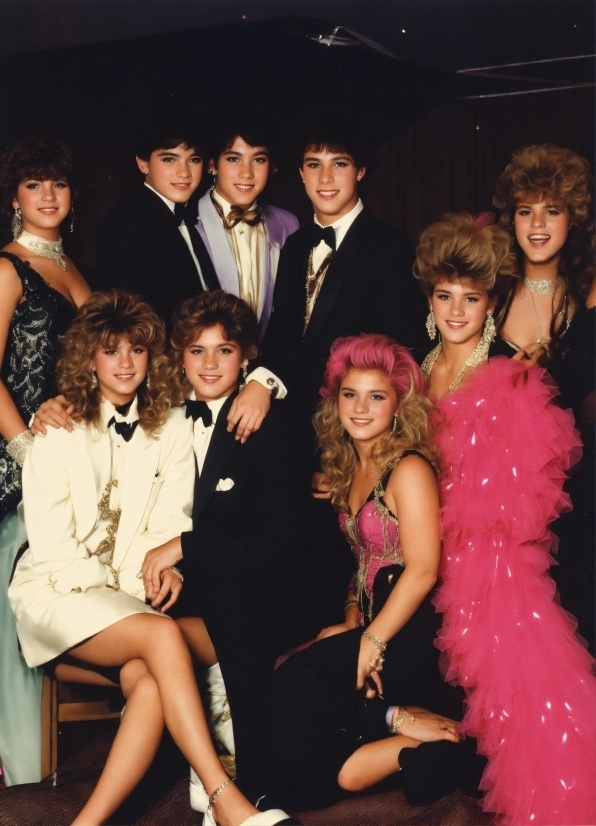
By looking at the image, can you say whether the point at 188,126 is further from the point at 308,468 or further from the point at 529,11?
the point at 529,11

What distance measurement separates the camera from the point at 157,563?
3.08 meters

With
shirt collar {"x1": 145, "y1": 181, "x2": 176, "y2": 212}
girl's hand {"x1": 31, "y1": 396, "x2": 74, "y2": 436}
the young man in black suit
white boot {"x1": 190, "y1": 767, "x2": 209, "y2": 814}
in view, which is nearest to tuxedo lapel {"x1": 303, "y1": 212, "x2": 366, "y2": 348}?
the young man in black suit

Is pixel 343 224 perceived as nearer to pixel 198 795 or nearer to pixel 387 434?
pixel 387 434

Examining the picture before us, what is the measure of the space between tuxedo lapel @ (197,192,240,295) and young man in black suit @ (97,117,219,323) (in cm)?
6

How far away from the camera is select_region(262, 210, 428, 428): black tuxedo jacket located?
3.47 meters

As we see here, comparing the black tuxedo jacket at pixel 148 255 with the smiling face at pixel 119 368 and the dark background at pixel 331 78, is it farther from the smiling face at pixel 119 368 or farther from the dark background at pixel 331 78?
the smiling face at pixel 119 368

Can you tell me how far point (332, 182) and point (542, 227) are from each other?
79 cm

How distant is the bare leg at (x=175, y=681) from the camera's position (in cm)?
272

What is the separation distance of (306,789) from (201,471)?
1.08 meters

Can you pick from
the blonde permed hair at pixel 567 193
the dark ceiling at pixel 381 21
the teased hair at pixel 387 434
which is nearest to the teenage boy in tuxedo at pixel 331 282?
the teased hair at pixel 387 434

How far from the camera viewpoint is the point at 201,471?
3.23 m

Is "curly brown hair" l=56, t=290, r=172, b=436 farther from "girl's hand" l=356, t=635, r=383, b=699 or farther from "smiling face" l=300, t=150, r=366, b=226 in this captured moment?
"girl's hand" l=356, t=635, r=383, b=699

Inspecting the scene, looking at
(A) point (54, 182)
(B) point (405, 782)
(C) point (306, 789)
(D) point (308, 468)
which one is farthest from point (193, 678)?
(A) point (54, 182)

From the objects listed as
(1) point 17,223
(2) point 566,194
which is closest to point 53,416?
(1) point 17,223
